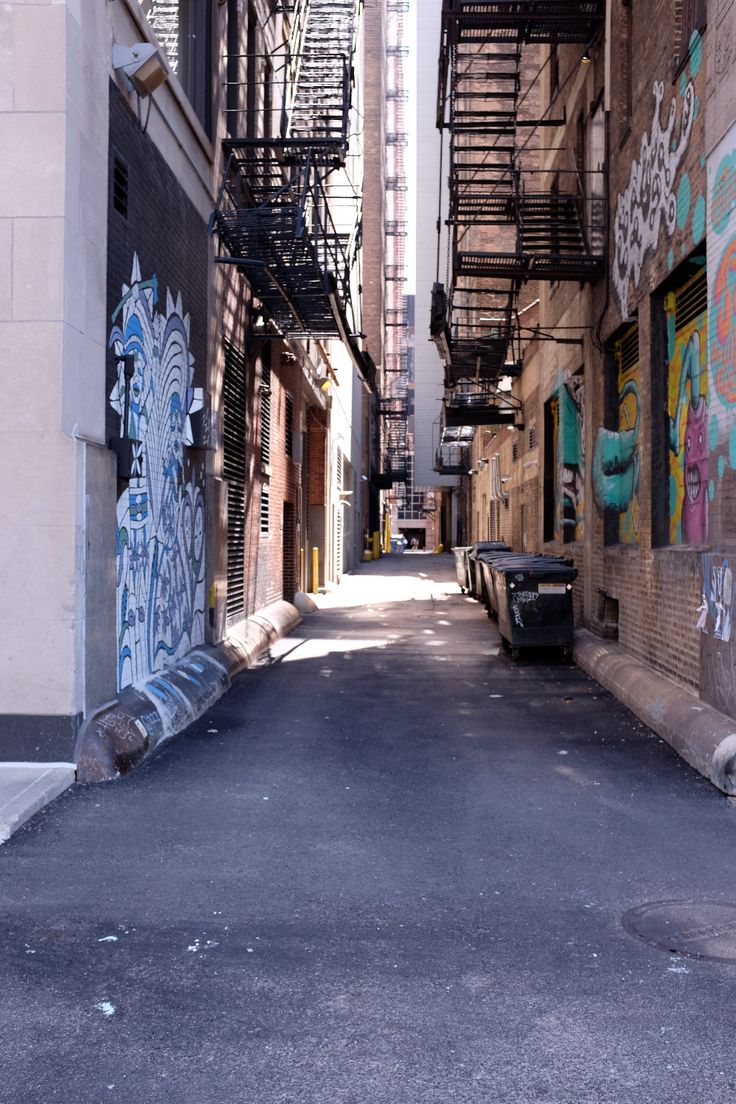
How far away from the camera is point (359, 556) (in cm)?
5003

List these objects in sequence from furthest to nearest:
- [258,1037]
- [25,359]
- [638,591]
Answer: [638,591]
[25,359]
[258,1037]

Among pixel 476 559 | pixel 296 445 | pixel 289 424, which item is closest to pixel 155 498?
pixel 289 424

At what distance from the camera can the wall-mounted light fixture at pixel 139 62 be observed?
762 cm

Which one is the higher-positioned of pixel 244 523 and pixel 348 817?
pixel 244 523

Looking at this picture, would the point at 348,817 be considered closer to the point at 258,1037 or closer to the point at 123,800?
the point at 123,800

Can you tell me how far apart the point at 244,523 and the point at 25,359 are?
7871mm

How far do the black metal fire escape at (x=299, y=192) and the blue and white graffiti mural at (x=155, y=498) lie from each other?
1.88 m

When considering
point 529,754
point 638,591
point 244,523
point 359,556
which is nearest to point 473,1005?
point 529,754

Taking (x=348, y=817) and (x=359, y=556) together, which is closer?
(x=348, y=817)

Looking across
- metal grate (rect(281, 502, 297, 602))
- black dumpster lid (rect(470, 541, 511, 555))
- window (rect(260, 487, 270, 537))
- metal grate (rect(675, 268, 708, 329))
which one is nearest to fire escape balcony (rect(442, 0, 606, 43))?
metal grate (rect(675, 268, 708, 329))

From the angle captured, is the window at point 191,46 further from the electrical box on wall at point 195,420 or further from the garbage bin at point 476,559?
the garbage bin at point 476,559

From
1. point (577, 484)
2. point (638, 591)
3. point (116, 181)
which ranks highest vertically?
point (116, 181)

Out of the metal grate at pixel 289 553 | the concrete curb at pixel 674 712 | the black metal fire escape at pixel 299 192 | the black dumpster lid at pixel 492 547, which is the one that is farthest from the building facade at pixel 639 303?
the metal grate at pixel 289 553

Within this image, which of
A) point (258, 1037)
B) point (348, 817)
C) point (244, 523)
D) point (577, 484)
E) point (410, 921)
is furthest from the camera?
point (577, 484)
